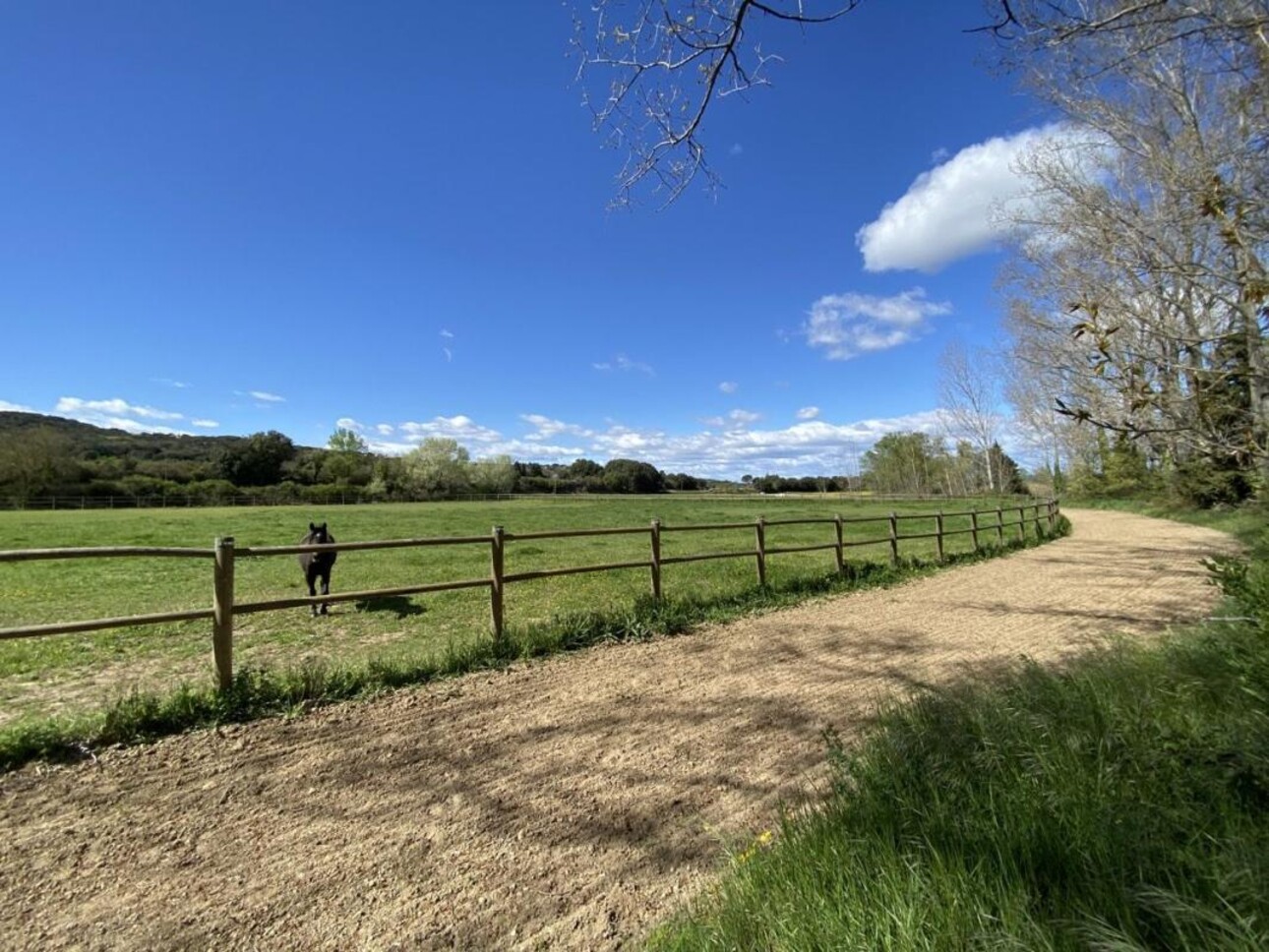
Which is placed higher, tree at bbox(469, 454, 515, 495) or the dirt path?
tree at bbox(469, 454, 515, 495)

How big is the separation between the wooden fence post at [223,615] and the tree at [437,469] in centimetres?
8459

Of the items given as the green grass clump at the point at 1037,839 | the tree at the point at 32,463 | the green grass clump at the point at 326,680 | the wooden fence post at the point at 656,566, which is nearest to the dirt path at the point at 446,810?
the green grass clump at the point at 326,680

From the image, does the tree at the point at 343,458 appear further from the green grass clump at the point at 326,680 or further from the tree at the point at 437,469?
the green grass clump at the point at 326,680

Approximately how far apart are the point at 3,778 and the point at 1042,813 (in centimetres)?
541

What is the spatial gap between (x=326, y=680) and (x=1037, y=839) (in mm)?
4940

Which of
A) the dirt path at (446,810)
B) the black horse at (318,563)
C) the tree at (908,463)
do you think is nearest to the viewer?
the dirt path at (446,810)

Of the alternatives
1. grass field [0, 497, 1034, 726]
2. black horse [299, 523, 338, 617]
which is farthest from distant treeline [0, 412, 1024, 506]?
black horse [299, 523, 338, 617]

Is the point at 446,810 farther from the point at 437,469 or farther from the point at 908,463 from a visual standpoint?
the point at 437,469

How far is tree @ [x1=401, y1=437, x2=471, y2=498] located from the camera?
285 ft

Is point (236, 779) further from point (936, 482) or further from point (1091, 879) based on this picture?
point (936, 482)

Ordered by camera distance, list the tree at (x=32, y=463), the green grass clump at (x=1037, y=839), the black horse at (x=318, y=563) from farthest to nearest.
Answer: the tree at (x=32, y=463) → the black horse at (x=318, y=563) → the green grass clump at (x=1037, y=839)

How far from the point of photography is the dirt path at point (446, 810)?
2449 mm

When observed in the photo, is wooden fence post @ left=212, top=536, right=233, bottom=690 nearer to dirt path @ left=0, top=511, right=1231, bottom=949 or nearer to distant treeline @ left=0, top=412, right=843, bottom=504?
dirt path @ left=0, top=511, right=1231, bottom=949

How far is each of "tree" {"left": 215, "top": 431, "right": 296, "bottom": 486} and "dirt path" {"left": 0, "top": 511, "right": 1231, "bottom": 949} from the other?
3966 inches
